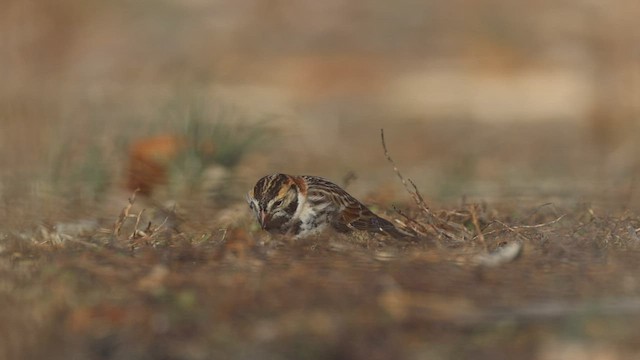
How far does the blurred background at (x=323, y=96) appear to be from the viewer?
9023mm

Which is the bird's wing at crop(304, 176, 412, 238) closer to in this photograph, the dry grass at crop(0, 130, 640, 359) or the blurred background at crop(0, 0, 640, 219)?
the dry grass at crop(0, 130, 640, 359)

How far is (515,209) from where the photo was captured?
8172 mm

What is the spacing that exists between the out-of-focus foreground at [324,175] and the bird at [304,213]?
0.18 meters

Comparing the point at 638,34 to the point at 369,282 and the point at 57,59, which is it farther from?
the point at 369,282

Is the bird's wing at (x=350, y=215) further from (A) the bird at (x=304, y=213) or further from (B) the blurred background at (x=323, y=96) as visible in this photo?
(B) the blurred background at (x=323, y=96)

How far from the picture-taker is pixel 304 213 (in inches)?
273

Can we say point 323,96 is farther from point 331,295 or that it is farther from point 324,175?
point 331,295

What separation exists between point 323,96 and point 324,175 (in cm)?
603

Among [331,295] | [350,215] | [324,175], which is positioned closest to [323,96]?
[324,175]

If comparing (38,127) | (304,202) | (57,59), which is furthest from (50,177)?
(304,202)

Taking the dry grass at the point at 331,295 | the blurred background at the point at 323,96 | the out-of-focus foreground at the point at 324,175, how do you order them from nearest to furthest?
the dry grass at the point at 331,295, the out-of-focus foreground at the point at 324,175, the blurred background at the point at 323,96

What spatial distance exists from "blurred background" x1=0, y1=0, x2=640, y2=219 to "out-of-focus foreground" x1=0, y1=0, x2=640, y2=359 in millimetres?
39

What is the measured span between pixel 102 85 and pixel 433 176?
20.6 ft

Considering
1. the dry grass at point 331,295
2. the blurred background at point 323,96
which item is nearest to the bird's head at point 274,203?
the dry grass at point 331,295
